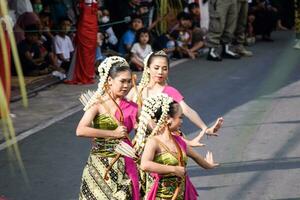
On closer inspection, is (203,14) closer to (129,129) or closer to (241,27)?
(241,27)

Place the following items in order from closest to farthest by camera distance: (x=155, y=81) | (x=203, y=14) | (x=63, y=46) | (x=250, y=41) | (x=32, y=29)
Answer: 1. (x=155, y=81)
2. (x=32, y=29)
3. (x=63, y=46)
4. (x=203, y=14)
5. (x=250, y=41)

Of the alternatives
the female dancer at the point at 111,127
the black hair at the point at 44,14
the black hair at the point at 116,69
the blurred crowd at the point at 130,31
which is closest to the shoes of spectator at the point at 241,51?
the blurred crowd at the point at 130,31

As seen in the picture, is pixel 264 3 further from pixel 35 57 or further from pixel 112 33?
pixel 35 57

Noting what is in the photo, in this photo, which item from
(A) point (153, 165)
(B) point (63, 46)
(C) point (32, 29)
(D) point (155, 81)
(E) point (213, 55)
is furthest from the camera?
(E) point (213, 55)

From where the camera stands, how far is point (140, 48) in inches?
538

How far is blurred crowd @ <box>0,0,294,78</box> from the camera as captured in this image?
12.7m

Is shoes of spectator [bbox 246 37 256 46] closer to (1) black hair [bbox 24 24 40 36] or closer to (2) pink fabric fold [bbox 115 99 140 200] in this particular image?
(1) black hair [bbox 24 24 40 36]

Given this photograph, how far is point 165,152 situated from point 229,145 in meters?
4.01

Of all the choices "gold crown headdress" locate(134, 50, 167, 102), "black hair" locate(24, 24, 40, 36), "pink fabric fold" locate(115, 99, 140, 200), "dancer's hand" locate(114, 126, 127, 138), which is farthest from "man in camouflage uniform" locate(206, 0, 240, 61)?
"dancer's hand" locate(114, 126, 127, 138)

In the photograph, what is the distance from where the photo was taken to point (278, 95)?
11500 millimetres

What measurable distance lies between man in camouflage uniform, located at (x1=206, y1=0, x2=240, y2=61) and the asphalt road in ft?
4.17

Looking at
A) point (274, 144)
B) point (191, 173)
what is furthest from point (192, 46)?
point (191, 173)

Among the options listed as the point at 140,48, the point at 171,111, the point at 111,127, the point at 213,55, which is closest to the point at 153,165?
the point at 171,111

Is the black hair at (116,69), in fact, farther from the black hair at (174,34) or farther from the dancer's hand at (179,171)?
the black hair at (174,34)
